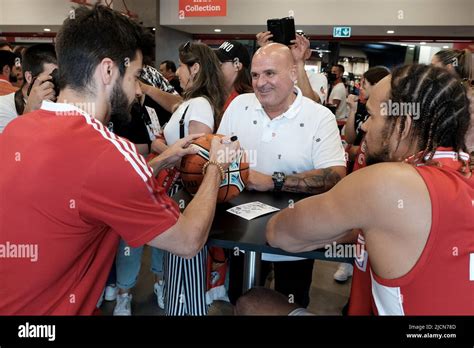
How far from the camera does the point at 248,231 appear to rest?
1573 millimetres

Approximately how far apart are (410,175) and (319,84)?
5053 millimetres

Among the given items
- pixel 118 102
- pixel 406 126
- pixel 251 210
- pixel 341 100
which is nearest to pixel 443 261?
pixel 406 126

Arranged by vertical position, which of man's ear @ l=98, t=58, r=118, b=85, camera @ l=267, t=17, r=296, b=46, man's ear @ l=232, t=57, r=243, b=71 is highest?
camera @ l=267, t=17, r=296, b=46

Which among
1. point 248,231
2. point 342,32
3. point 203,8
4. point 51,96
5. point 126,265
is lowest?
point 126,265

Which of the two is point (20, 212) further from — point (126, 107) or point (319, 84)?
point (319, 84)

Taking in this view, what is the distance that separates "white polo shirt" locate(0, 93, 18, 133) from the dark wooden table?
153cm

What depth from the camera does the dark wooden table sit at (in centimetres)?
146

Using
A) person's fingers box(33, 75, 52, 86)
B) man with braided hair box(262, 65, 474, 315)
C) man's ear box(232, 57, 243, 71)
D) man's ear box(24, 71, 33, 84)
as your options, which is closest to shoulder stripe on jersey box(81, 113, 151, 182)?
man with braided hair box(262, 65, 474, 315)

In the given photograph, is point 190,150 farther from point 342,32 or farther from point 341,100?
point 342,32

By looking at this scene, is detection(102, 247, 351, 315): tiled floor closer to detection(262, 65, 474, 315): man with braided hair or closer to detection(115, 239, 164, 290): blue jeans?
detection(115, 239, 164, 290): blue jeans

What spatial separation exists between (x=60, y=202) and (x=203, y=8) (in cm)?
785

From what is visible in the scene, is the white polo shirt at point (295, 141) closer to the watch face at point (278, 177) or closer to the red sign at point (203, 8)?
the watch face at point (278, 177)

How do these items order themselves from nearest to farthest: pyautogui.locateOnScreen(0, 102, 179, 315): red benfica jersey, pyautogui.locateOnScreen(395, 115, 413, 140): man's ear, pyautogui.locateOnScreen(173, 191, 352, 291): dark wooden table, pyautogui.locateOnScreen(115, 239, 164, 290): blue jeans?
1. pyautogui.locateOnScreen(0, 102, 179, 315): red benfica jersey
2. pyautogui.locateOnScreen(395, 115, 413, 140): man's ear
3. pyautogui.locateOnScreen(173, 191, 352, 291): dark wooden table
4. pyautogui.locateOnScreen(115, 239, 164, 290): blue jeans
